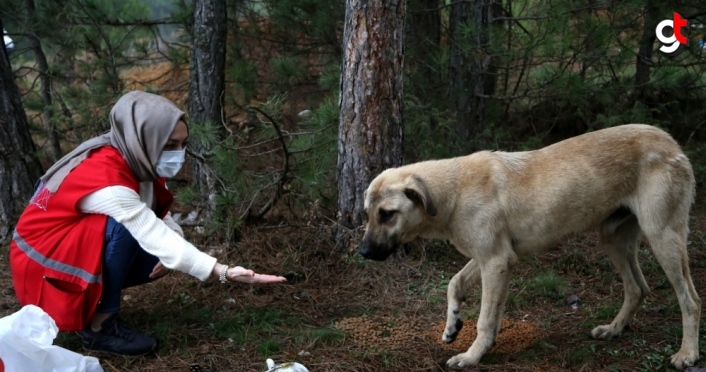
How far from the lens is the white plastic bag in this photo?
153 inches

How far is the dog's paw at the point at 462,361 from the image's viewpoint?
181 inches

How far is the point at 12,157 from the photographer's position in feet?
25.2

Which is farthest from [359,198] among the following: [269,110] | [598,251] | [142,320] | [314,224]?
[598,251]

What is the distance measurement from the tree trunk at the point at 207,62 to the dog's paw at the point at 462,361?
4.16 meters

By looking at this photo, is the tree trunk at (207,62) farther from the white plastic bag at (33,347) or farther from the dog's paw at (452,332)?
the dog's paw at (452,332)

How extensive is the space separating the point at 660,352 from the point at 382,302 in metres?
2.07

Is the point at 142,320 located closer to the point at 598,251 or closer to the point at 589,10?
the point at 598,251

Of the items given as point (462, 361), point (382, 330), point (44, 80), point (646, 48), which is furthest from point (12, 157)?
point (646, 48)

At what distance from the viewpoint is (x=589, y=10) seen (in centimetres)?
814

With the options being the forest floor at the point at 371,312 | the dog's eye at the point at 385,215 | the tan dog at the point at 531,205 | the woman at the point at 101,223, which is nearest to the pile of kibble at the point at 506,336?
the forest floor at the point at 371,312

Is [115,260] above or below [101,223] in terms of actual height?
below

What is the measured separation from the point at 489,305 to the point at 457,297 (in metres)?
0.33

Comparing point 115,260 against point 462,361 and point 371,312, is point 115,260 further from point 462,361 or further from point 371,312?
point 462,361

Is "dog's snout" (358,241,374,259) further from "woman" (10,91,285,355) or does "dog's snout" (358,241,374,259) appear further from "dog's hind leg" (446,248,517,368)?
"woman" (10,91,285,355)
